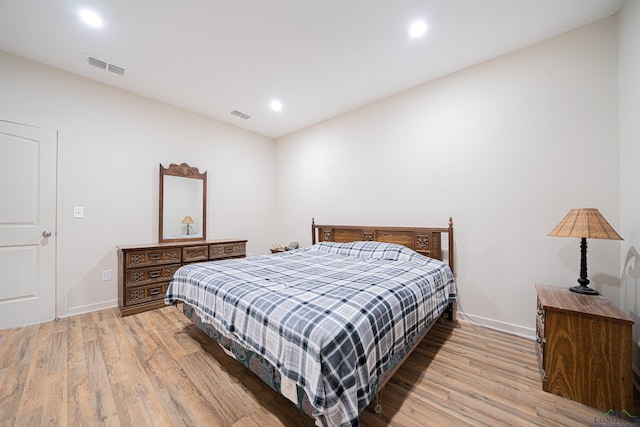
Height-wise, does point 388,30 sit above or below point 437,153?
above

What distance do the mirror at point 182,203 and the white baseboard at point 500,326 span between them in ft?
12.4

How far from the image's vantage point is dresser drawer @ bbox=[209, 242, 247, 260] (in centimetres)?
357

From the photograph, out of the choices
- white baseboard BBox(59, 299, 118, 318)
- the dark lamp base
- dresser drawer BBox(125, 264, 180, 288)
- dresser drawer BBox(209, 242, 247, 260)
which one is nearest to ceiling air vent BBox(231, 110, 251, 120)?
dresser drawer BBox(209, 242, 247, 260)

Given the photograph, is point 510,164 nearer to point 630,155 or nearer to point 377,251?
point 630,155

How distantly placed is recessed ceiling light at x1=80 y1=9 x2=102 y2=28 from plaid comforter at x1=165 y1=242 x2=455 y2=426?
2.29 meters

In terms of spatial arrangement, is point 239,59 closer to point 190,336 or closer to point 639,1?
point 190,336

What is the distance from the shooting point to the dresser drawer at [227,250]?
11.7ft

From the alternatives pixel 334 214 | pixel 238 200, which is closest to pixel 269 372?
pixel 334 214

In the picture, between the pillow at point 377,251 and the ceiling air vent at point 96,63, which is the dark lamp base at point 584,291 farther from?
the ceiling air vent at point 96,63

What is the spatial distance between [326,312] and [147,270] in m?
2.77

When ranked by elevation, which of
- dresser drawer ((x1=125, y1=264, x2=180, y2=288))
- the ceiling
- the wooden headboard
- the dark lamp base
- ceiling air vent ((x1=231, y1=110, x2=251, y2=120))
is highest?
the ceiling

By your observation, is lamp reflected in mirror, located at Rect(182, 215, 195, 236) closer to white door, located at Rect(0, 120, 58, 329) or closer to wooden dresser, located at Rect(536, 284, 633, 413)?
white door, located at Rect(0, 120, 58, 329)

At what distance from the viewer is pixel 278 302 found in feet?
4.68

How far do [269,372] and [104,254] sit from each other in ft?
9.59
